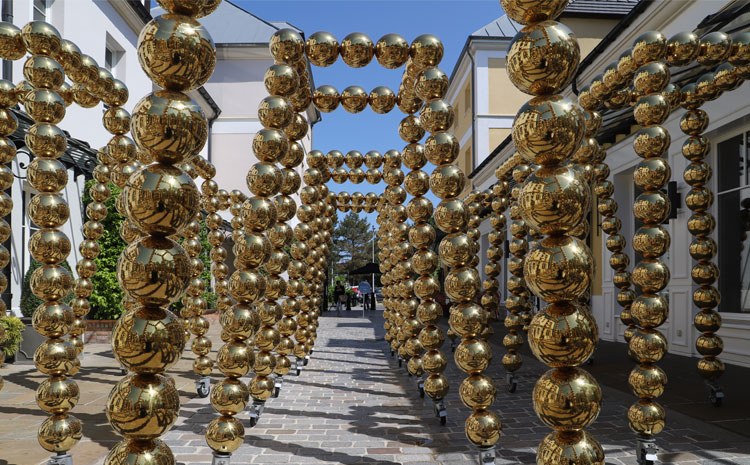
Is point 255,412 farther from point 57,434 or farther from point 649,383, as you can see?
Answer: point 649,383

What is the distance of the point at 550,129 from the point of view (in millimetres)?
1742

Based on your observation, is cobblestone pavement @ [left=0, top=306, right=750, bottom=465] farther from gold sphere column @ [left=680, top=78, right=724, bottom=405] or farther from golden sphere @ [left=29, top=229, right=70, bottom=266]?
golden sphere @ [left=29, top=229, right=70, bottom=266]

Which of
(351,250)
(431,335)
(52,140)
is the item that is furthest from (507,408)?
(351,250)

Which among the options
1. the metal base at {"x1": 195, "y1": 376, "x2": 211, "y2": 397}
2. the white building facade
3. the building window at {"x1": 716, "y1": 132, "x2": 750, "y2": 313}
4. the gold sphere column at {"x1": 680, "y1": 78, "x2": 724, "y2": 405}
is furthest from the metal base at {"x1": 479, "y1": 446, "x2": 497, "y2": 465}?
the building window at {"x1": 716, "y1": 132, "x2": 750, "y2": 313}

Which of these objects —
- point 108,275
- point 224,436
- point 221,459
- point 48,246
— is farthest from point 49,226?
point 108,275

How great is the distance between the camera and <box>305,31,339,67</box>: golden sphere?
4148 mm

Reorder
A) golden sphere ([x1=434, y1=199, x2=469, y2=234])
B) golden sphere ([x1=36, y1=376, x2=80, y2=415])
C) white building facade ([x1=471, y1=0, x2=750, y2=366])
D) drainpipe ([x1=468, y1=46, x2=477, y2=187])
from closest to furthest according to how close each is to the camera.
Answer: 1. golden sphere ([x1=36, y1=376, x2=80, y2=415])
2. golden sphere ([x1=434, y1=199, x2=469, y2=234])
3. white building facade ([x1=471, y1=0, x2=750, y2=366])
4. drainpipe ([x1=468, y1=46, x2=477, y2=187])

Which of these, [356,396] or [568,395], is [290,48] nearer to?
[568,395]

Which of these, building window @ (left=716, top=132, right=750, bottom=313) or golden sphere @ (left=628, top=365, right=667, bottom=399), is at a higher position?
building window @ (left=716, top=132, right=750, bottom=313)

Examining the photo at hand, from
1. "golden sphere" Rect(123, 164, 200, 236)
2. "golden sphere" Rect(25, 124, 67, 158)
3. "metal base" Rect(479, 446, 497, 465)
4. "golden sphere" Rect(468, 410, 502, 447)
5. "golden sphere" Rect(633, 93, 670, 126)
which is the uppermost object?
"golden sphere" Rect(633, 93, 670, 126)

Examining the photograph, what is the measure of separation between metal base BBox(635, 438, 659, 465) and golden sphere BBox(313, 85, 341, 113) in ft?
12.9

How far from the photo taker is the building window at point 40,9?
10.9m

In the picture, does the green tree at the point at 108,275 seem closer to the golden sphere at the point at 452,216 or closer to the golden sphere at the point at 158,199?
the golden sphere at the point at 452,216

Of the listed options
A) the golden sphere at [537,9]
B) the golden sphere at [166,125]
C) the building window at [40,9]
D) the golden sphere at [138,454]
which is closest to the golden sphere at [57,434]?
the golden sphere at [138,454]
